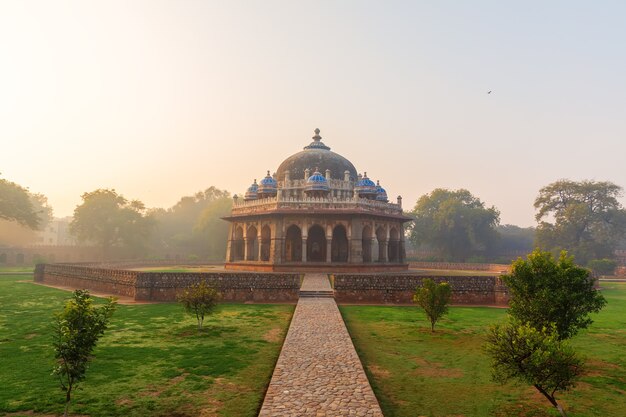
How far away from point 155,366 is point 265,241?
27807 millimetres

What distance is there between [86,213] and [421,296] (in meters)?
57.1

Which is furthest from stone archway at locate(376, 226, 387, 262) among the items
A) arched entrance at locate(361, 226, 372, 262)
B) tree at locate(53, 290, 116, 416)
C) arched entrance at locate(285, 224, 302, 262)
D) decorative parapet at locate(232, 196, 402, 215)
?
tree at locate(53, 290, 116, 416)

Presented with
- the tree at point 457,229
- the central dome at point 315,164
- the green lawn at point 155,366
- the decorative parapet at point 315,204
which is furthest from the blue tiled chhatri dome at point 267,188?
the tree at point 457,229

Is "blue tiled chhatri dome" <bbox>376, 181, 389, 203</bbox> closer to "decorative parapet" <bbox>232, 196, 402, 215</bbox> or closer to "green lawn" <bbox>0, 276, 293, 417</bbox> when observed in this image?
"decorative parapet" <bbox>232, 196, 402, 215</bbox>

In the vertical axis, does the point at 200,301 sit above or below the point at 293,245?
below

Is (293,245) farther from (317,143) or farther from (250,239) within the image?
(317,143)

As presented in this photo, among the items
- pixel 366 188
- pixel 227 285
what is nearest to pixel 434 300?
pixel 227 285

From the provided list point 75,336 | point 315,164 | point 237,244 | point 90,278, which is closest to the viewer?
point 75,336

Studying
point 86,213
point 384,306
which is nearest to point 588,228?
point 384,306

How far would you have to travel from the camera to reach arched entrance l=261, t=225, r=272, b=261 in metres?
35.1

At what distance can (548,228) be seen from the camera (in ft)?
171

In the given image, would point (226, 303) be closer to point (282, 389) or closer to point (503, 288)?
point (282, 389)

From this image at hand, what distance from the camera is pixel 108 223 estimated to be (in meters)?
58.0

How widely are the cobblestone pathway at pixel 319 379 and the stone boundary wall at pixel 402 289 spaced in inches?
240
